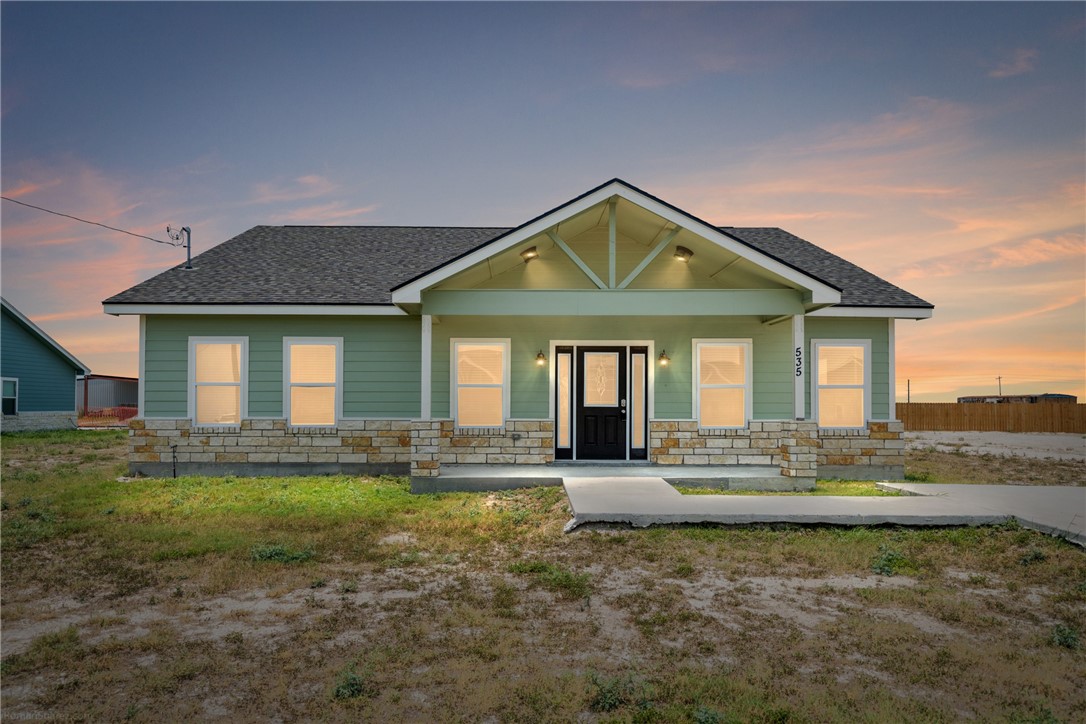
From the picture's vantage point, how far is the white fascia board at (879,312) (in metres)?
11.8

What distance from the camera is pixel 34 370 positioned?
83.4 ft

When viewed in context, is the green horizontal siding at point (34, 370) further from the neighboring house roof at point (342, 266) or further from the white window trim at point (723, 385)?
the white window trim at point (723, 385)

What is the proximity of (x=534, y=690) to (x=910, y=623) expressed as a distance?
321cm

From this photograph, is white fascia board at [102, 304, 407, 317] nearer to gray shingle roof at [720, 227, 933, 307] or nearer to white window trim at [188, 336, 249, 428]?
white window trim at [188, 336, 249, 428]

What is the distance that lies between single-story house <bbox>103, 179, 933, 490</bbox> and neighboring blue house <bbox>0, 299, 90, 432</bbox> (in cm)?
1762

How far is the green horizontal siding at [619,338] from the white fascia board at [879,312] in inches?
52.3

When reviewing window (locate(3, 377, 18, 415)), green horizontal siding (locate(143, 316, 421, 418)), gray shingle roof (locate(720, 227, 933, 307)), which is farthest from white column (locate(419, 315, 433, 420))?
window (locate(3, 377, 18, 415))

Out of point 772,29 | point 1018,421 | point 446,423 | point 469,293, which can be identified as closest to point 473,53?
point 772,29

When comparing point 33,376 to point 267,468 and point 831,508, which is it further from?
point 831,508

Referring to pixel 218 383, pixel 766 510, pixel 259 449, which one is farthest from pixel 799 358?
pixel 218 383

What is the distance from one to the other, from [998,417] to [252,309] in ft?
116

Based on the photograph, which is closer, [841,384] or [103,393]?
[841,384]

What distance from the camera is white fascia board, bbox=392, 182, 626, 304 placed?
32.1ft

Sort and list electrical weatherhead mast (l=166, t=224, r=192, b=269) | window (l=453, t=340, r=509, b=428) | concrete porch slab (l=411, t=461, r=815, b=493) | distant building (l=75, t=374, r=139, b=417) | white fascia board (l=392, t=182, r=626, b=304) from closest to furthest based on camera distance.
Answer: white fascia board (l=392, t=182, r=626, b=304) < concrete porch slab (l=411, t=461, r=815, b=493) < window (l=453, t=340, r=509, b=428) < electrical weatherhead mast (l=166, t=224, r=192, b=269) < distant building (l=75, t=374, r=139, b=417)
